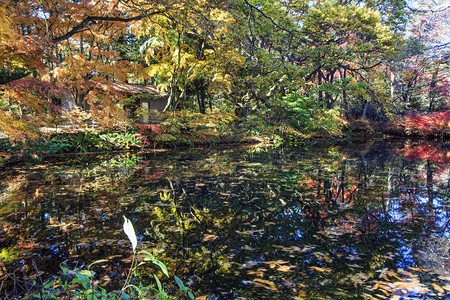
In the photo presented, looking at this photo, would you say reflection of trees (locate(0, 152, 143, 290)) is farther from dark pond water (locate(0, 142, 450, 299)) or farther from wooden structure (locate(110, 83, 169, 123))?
wooden structure (locate(110, 83, 169, 123))

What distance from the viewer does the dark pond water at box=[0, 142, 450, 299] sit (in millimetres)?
2602

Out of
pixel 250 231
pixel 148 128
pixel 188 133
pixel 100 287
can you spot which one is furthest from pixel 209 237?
pixel 188 133

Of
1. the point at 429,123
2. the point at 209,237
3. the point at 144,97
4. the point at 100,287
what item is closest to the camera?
the point at 100,287

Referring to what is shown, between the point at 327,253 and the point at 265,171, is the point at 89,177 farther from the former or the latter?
the point at 327,253

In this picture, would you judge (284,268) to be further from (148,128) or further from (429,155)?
(148,128)

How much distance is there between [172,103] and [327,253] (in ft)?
48.9

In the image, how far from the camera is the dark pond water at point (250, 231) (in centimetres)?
260

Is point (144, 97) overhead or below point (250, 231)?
overhead

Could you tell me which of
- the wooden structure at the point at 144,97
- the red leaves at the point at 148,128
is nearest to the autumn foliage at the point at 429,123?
the red leaves at the point at 148,128

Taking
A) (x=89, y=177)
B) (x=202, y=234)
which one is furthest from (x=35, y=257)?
(x=89, y=177)

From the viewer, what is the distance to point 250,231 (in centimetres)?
373

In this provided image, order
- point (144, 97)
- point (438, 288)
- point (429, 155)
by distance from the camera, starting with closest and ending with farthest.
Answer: point (438, 288)
point (429, 155)
point (144, 97)

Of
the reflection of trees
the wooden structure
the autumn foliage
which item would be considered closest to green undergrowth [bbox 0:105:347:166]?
the wooden structure

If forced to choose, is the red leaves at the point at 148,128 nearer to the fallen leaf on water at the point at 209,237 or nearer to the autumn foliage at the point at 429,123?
the fallen leaf on water at the point at 209,237
